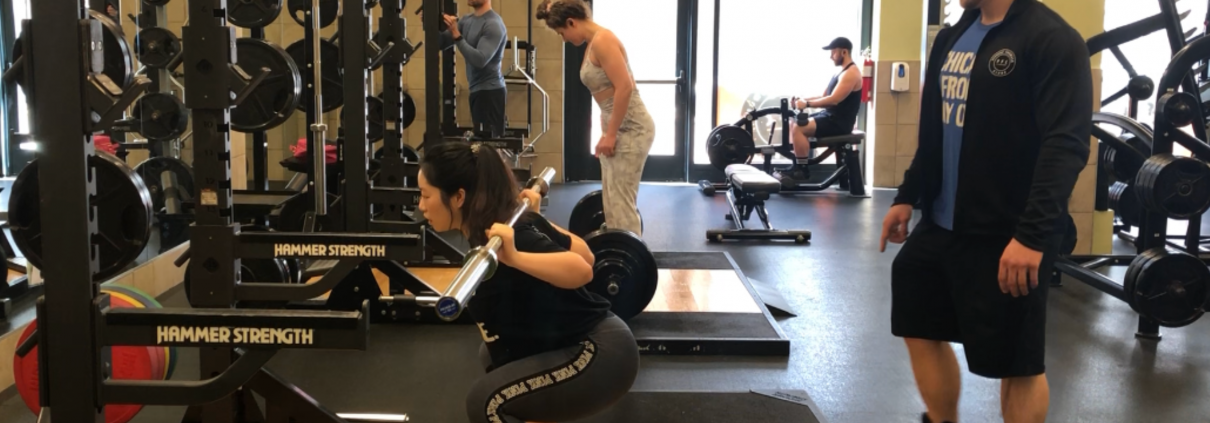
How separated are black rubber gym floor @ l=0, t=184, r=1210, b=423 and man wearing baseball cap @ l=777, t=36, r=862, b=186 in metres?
3.19

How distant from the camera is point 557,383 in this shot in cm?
189

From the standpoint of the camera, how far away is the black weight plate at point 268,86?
3.33 m

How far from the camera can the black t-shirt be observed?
1.90 metres

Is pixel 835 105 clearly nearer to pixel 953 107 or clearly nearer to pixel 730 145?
pixel 730 145

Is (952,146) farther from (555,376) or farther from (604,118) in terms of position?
(604,118)

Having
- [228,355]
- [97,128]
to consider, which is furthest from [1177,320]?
[97,128]

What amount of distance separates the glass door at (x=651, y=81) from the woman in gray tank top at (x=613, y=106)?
4.62 m

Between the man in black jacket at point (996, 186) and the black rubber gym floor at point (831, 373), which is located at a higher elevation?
the man in black jacket at point (996, 186)

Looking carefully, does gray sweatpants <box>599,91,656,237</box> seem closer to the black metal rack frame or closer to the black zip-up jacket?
the black zip-up jacket

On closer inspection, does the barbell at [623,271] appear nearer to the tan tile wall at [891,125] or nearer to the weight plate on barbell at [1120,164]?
the weight plate on barbell at [1120,164]

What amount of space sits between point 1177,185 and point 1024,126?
1835 mm

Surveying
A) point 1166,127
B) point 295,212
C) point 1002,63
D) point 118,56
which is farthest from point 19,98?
point 1166,127

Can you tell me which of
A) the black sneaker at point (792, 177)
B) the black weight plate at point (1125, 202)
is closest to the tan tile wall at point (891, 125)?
the black sneaker at point (792, 177)

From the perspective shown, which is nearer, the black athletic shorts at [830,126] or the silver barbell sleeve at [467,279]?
the silver barbell sleeve at [467,279]
